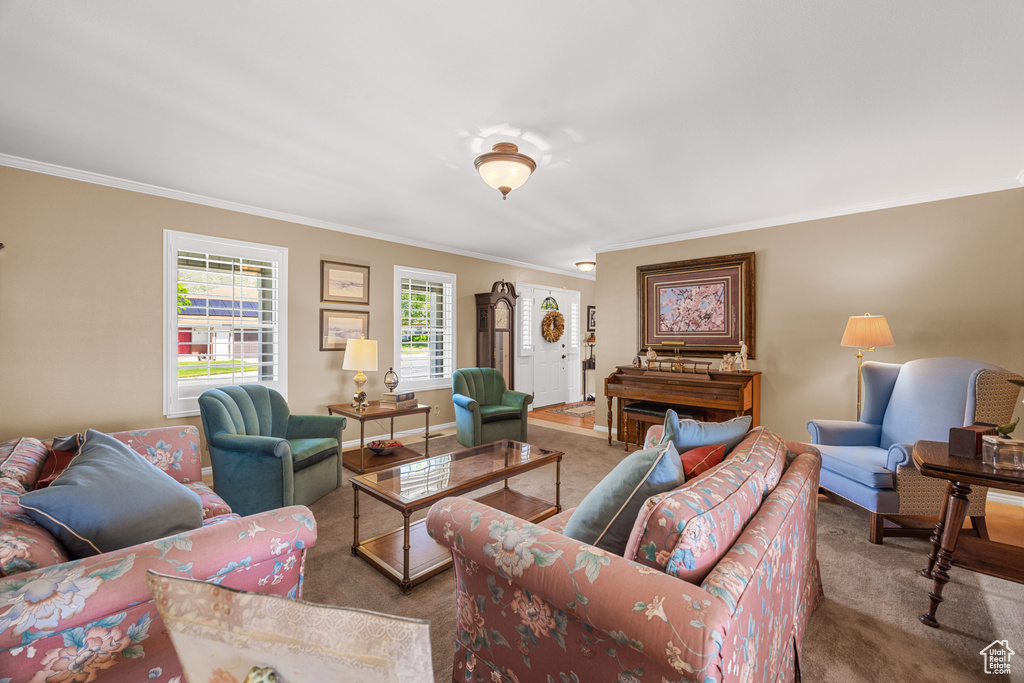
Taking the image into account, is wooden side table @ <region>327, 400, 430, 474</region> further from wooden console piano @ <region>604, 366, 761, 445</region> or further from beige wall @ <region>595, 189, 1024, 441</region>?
beige wall @ <region>595, 189, 1024, 441</region>

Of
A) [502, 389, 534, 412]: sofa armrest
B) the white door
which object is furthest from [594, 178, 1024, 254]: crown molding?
[502, 389, 534, 412]: sofa armrest

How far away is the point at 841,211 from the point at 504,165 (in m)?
3.38

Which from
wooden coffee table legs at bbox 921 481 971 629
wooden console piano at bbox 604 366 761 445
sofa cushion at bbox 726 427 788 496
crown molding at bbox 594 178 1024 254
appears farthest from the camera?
wooden console piano at bbox 604 366 761 445

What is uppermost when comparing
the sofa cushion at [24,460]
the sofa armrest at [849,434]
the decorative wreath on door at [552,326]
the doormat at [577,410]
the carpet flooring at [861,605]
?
the decorative wreath on door at [552,326]

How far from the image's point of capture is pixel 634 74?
1.90 meters

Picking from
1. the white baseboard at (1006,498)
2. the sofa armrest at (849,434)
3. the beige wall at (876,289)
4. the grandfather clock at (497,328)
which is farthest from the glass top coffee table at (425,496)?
the white baseboard at (1006,498)

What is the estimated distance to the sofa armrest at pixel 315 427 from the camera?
3400 millimetres

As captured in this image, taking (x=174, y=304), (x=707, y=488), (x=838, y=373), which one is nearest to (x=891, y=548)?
(x=838, y=373)

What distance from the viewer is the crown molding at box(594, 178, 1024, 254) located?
324cm

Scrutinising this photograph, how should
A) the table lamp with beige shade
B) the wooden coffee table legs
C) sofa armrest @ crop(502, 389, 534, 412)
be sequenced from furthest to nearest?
sofa armrest @ crop(502, 389, 534, 412) → the table lamp with beige shade → the wooden coffee table legs

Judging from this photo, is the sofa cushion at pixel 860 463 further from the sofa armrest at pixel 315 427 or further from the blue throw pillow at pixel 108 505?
the sofa armrest at pixel 315 427

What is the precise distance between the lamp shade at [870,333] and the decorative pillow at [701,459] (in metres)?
2.60

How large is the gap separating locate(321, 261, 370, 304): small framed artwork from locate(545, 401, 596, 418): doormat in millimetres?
3637

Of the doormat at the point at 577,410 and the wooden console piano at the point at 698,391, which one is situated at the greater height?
the wooden console piano at the point at 698,391
